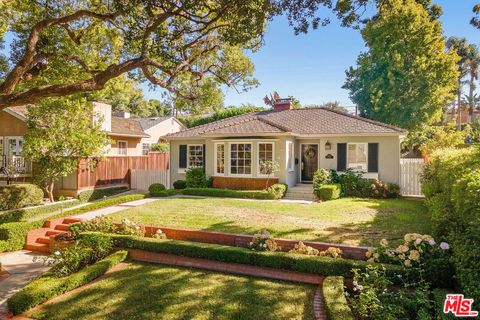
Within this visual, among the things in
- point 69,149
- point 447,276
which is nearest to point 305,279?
point 447,276

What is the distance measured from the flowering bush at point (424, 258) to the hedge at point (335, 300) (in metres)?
1.09

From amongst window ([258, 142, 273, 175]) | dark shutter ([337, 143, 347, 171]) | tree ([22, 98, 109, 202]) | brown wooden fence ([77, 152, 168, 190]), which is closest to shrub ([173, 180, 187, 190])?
brown wooden fence ([77, 152, 168, 190])

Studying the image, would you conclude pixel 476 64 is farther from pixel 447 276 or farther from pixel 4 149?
pixel 4 149

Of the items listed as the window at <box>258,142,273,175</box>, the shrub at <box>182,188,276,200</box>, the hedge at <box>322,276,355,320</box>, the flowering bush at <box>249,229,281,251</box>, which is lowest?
the hedge at <box>322,276,355,320</box>

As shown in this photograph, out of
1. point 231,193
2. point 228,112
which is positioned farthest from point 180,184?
point 228,112

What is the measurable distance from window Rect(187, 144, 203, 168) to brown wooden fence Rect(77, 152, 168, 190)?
4372 millimetres

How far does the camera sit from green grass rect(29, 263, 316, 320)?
512 centimetres

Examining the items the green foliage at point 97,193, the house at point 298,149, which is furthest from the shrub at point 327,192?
the green foliage at point 97,193

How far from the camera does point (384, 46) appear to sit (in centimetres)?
2553

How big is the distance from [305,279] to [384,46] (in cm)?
2521

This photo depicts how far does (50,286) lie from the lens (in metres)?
6.11

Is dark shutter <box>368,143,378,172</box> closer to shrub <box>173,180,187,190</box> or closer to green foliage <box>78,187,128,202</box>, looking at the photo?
shrub <box>173,180,187,190</box>

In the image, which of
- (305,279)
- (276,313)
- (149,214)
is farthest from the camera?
(149,214)

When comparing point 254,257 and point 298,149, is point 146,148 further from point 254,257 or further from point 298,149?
point 254,257
